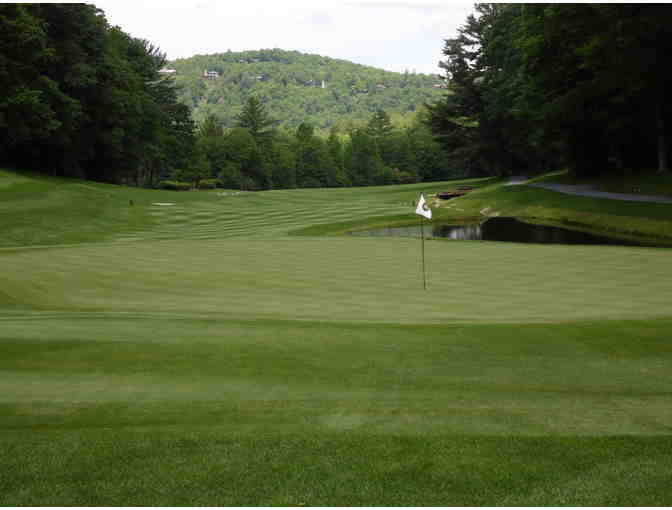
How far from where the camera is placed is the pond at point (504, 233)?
90.4 feet

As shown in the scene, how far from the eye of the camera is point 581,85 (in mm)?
38219

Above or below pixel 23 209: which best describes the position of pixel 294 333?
below

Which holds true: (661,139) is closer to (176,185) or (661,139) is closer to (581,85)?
(581,85)

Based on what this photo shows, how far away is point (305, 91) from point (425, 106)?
4273 inches

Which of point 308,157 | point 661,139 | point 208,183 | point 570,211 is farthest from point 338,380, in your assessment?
point 308,157

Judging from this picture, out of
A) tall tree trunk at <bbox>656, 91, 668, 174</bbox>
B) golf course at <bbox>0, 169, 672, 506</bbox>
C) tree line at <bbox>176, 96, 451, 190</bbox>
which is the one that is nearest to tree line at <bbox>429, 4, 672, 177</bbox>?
tall tree trunk at <bbox>656, 91, 668, 174</bbox>

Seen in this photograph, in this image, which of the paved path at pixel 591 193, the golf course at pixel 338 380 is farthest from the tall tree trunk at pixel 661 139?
the golf course at pixel 338 380

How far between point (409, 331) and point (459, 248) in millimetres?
10966

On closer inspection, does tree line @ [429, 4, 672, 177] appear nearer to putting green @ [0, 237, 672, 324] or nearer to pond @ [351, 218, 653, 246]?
pond @ [351, 218, 653, 246]

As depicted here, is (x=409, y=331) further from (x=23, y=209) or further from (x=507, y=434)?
(x=23, y=209)

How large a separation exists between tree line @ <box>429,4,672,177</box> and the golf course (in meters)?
18.2

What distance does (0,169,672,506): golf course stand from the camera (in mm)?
4422

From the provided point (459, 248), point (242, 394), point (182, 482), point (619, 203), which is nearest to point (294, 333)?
point (242, 394)

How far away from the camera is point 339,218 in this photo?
1473 inches
